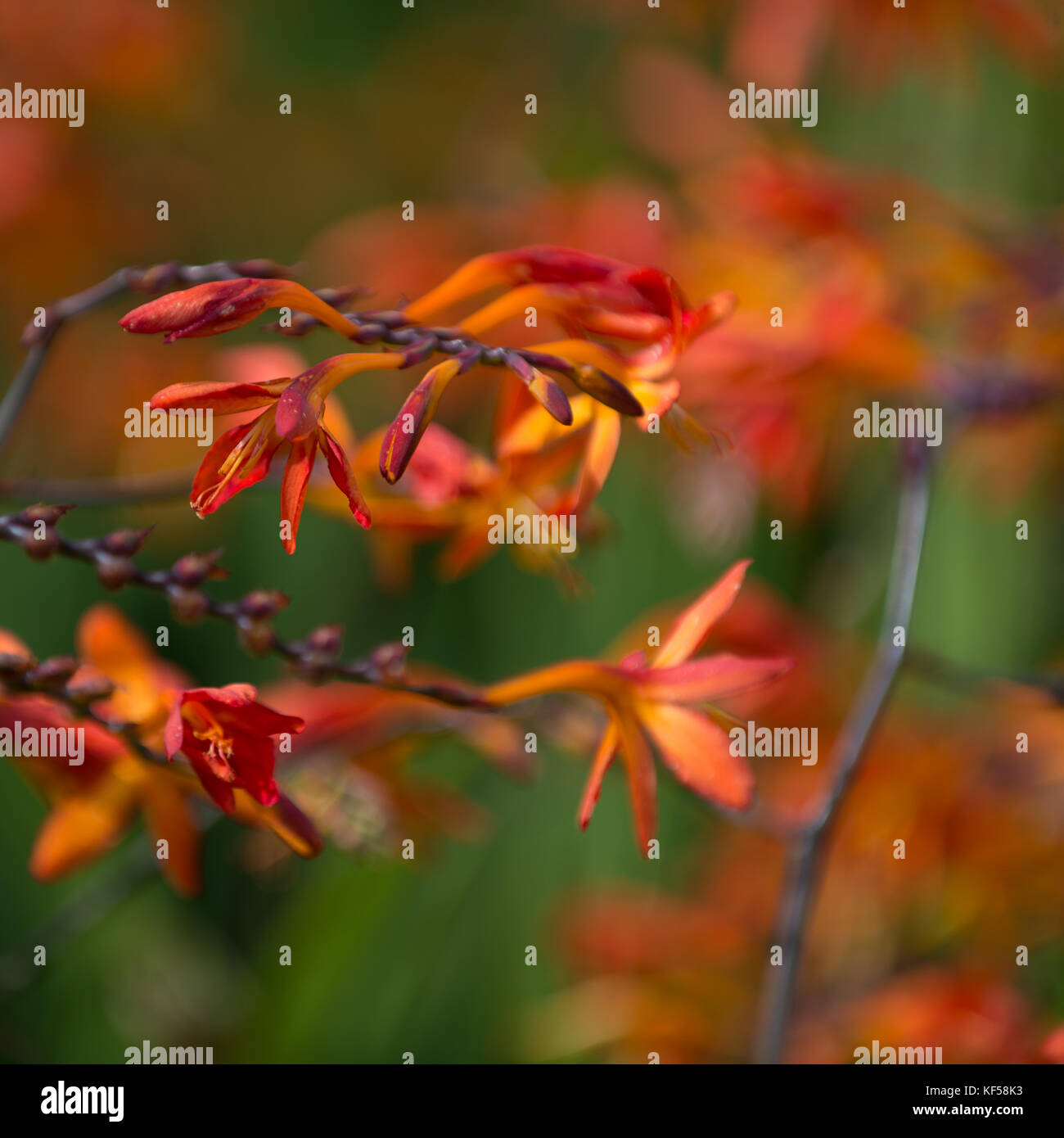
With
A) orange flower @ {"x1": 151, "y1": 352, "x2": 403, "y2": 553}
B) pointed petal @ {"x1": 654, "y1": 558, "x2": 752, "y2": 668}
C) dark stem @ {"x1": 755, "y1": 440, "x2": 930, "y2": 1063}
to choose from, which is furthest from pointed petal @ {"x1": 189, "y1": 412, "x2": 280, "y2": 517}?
dark stem @ {"x1": 755, "y1": 440, "x2": 930, "y2": 1063}

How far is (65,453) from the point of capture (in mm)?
1869

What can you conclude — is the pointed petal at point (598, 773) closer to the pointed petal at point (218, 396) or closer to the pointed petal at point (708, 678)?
the pointed petal at point (708, 678)

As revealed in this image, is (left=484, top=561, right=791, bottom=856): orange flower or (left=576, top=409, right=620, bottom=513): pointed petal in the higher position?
(left=576, top=409, right=620, bottom=513): pointed petal

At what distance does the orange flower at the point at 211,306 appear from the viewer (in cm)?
46

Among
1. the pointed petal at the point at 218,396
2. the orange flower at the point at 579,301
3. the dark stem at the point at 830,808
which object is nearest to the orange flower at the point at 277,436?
the pointed petal at the point at 218,396

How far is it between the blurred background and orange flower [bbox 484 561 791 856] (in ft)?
0.69

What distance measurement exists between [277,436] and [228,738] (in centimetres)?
14

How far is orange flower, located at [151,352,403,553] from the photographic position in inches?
18.1

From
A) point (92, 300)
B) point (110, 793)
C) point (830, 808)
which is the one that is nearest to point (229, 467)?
point (92, 300)

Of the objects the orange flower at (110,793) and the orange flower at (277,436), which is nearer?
the orange flower at (277,436)

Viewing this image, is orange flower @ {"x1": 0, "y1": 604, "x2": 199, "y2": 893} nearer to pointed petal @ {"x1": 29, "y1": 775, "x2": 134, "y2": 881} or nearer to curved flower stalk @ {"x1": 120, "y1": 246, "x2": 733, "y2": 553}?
pointed petal @ {"x1": 29, "y1": 775, "x2": 134, "y2": 881}

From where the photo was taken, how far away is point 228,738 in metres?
0.53

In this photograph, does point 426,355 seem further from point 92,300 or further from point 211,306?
point 92,300

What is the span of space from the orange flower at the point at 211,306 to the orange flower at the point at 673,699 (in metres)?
0.22
